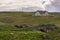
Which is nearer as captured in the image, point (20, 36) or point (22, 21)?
point (20, 36)

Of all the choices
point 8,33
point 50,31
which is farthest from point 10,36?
point 50,31

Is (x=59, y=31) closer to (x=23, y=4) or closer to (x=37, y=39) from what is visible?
(x=37, y=39)

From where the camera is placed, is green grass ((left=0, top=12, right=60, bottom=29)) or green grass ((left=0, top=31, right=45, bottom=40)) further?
green grass ((left=0, top=12, right=60, bottom=29))

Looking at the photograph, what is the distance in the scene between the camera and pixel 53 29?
76.5 feet

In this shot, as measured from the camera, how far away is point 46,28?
22.6m

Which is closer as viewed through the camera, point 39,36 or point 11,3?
point 39,36

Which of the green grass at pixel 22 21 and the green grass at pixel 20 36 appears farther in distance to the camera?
the green grass at pixel 22 21

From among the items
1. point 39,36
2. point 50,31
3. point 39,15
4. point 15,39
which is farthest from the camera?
point 39,15

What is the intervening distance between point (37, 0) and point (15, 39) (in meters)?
17.9

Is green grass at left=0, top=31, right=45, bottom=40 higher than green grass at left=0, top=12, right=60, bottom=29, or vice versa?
green grass at left=0, top=31, right=45, bottom=40

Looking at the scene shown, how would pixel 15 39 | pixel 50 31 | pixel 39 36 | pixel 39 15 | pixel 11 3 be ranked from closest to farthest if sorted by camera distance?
pixel 15 39
pixel 39 36
pixel 50 31
pixel 11 3
pixel 39 15

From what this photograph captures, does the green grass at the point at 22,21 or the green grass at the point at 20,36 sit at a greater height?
the green grass at the point at 20,36

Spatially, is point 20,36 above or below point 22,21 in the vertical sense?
above

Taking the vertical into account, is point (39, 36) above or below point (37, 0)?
below
